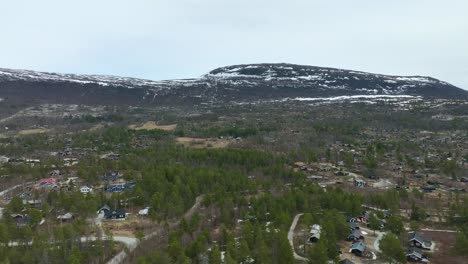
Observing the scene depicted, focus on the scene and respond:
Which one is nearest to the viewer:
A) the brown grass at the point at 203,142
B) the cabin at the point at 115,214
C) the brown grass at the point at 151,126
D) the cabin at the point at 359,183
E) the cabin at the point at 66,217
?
the cabin at the point at 66,217

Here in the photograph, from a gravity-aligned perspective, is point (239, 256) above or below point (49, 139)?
above

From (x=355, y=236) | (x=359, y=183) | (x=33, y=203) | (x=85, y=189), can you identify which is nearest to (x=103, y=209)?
(x=33, y=203)

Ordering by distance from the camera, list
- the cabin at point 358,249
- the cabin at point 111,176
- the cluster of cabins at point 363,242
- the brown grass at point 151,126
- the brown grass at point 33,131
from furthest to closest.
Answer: the brown grass at point 151,126 → the brown grass at point 33,131 → the cabin at point 111,176 → the cabin at point 358,249 → the cluster of cabins at point 363,242

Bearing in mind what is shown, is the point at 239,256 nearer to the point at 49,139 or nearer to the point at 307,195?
the point at 307,195

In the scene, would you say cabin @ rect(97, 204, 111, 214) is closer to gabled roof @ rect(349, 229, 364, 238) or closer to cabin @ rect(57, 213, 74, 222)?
cabin @ rect(57, 213, 74, 222)

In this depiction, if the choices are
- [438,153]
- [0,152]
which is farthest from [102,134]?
[438,153]

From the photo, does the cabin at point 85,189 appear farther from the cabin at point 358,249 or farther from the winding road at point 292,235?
the cabin at point 358,249

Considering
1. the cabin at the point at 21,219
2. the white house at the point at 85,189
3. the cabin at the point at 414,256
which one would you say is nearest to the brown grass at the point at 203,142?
the white house at the point at 85,189

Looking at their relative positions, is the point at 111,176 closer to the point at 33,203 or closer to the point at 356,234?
the point at 33,203

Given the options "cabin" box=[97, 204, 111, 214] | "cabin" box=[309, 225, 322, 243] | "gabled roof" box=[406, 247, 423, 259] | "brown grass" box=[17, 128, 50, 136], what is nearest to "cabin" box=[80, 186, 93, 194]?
"cabin" box=[97, 204, 111, 214]
